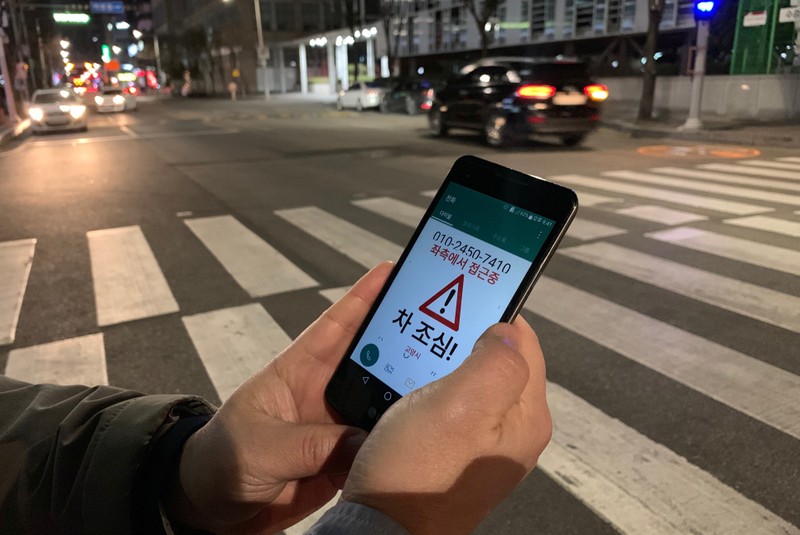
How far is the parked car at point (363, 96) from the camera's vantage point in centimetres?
2752

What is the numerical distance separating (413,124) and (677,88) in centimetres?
957

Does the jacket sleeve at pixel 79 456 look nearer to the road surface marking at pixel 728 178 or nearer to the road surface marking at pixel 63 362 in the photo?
the road surface marking at pixel 63 362

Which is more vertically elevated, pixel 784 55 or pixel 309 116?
pixel 784 55

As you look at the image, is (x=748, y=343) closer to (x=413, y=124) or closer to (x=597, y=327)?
(x=597, y=327)

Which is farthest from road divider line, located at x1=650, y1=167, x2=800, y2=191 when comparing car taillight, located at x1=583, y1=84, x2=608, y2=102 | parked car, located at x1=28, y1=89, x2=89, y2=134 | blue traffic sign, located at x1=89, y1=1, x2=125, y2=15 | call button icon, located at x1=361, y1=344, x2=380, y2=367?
blue traffic sign, located at x1=89, y1=1, x2=125, y2=15

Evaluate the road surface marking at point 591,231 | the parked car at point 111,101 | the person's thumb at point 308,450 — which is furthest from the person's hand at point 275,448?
the parked car at point 111,101

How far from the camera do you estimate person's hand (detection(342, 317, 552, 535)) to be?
989 millimetres

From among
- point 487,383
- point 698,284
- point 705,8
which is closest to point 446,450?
point 487,383

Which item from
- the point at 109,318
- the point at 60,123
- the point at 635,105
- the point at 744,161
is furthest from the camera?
the point at 635,105

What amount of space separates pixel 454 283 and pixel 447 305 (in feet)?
0.20

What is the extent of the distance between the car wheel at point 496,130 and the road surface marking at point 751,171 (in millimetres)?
4153

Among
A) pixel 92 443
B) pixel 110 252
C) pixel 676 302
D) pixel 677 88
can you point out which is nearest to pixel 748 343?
pixel 676 302

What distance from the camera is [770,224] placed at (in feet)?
21.6

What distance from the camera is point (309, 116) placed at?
82.4ft
